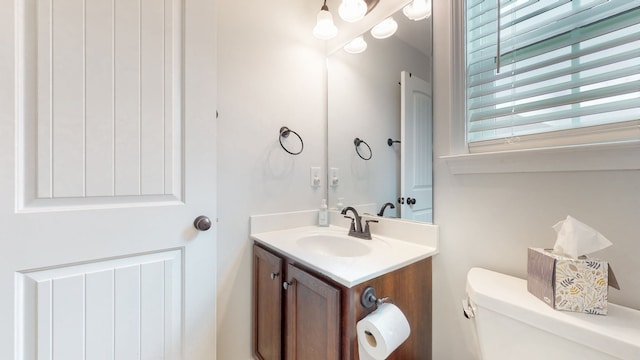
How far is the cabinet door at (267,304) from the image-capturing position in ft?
3.62

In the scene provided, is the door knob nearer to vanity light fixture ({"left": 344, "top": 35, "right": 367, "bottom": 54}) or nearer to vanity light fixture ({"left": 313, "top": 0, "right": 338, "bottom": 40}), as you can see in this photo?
vanity light fixture ({"left": 313, "top": 0, "right": 338, "bottom": 40})

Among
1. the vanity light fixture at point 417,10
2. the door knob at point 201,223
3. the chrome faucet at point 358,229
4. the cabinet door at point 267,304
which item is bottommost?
the cabinet door at point 267,304

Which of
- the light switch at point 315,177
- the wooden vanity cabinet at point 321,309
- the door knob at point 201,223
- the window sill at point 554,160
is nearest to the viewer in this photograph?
the window sill at point 554,160

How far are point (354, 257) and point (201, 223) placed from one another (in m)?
0.66

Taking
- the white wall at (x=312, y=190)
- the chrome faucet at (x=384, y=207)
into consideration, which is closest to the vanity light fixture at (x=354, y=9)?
the white wall at (x=312, y=190)

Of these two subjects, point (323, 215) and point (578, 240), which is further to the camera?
point (323, 215)

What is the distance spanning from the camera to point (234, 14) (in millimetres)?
1299

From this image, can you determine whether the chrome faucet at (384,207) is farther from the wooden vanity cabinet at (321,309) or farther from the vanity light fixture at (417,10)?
the vanity light fixture at (417,10)

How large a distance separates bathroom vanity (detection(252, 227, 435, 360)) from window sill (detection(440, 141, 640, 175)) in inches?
15.7

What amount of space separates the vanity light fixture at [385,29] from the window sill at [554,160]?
0.79 metres

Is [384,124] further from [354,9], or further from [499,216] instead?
[499,216]

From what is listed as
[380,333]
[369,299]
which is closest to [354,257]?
[369,299]

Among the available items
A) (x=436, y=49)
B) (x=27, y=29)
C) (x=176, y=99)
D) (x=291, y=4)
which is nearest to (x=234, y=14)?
(x=291, y=4)

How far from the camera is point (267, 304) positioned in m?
1.20
